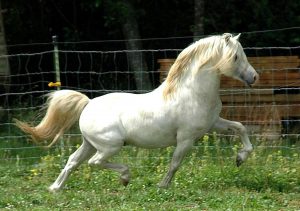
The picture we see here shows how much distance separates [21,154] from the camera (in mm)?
10375

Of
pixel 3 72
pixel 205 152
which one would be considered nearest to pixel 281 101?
pixel 205 152

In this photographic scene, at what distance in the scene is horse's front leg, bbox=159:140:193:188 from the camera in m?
7.96

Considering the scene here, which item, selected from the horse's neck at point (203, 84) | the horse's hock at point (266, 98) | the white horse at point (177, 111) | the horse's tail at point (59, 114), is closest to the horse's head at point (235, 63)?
the white horse at point (177, 111)

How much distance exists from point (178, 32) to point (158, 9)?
2.13 ft

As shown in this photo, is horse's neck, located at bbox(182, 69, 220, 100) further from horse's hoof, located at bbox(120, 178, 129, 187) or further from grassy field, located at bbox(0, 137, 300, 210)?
horse's hoof, located at bbox(120, 178, 129, 187)

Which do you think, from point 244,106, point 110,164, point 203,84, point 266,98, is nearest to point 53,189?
point 110,164

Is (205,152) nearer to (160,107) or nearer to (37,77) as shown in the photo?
(160,107)

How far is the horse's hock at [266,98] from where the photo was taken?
34.2 ft

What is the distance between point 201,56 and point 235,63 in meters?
0.36

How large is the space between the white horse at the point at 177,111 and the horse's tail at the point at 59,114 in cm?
27

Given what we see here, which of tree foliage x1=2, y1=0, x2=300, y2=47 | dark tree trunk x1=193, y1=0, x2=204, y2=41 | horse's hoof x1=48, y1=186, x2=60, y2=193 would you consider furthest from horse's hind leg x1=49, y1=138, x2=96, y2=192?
dark tree trunk x1=193, y1=0, x2=204, y2=41

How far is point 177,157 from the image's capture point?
8.02 meters

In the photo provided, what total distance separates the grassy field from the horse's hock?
557mm

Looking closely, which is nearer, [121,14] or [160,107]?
[160,107]
